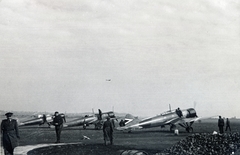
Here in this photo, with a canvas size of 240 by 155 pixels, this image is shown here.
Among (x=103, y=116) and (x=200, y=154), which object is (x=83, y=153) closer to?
(x=200, y=154)

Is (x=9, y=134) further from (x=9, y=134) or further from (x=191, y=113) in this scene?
(x=191, y=113)

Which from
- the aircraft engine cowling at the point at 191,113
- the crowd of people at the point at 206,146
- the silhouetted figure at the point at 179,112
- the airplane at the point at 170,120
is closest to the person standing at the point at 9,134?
the crowd of people at the point at 206,146

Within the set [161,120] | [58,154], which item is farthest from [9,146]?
[161,120]

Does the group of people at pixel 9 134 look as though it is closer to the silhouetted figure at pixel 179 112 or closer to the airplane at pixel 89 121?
the silhouetted figure at pixel 179 112

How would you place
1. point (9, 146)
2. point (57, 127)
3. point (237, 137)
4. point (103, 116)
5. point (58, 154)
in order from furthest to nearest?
1. point (103, 116)
2. point (57, 127)
3. point (237, 137)
4. point (58, 154)
5. point (9, 146)

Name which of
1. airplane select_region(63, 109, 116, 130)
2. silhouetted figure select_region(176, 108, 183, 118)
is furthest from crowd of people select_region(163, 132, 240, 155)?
airplane select_region(63, 109, 116, 130)

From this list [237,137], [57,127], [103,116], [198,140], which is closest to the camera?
[198,140]
